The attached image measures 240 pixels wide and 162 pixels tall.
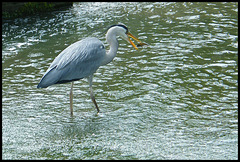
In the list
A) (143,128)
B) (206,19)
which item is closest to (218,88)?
(143,128)

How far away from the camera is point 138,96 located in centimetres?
721

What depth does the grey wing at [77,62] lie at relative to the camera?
646cm

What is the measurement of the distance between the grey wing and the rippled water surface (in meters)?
0.68

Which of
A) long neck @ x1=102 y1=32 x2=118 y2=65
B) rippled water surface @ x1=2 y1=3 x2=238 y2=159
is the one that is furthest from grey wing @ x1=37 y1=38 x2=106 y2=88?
rippled water surface @ x1=2 y1=3 x2=238 y2=159

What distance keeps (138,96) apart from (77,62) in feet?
4.44

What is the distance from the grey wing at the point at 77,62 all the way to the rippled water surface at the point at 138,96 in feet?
2.24

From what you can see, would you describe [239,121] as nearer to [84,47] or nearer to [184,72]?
[184,72]

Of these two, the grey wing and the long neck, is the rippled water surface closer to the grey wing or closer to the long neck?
the grey wing

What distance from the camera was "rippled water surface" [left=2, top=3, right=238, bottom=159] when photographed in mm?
5457

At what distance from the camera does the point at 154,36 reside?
34.1ft

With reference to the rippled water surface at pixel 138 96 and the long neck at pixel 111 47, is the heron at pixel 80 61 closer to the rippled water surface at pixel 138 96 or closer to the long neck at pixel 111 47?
the long neck at pixel 111 47

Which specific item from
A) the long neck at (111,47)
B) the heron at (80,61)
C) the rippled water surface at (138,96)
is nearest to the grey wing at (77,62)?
the heron at (80,61)

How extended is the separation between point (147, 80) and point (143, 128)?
1.98m

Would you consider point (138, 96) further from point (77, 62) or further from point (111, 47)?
point (77, 62)
